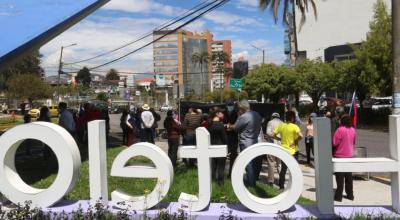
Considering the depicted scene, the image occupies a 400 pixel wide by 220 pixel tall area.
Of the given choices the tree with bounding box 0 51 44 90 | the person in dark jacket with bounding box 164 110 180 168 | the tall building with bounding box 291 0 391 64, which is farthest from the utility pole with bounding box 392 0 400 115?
the tree with bounding box 0 51 44 90

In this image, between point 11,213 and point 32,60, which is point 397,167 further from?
point 32,60

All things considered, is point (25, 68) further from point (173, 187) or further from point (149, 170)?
point (149, 170)

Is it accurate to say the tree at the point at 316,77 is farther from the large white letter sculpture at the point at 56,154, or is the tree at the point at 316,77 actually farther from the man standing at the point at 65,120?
the large white letter sculpture at the point at 56,154

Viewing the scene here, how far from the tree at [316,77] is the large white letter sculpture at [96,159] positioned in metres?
32.0

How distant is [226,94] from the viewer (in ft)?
282

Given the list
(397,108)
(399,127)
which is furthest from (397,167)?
(397,108)

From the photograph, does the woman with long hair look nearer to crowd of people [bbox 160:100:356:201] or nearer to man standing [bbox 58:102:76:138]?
crowd of people [bbox 160:100:356:201]

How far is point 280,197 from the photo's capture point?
6.46m

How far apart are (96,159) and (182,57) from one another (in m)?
111

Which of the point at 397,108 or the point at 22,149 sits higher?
the point at 397,108

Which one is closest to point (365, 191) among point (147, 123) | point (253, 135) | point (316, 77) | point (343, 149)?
point (343, 149)

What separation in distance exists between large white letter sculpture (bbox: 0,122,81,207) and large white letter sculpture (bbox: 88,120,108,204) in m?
0.21

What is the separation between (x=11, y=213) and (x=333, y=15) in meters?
80.1

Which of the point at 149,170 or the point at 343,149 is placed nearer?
the point at 149,170
